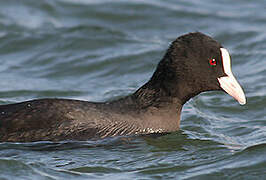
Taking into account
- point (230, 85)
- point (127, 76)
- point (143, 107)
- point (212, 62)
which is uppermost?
point (127, 76)

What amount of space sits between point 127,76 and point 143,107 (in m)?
3.50

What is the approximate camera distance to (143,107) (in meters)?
7.12

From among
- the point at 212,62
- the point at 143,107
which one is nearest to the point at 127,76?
the point at 143,107

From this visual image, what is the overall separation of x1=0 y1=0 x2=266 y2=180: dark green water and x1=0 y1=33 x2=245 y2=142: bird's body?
135 mm

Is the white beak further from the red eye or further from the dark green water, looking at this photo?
the dark green water

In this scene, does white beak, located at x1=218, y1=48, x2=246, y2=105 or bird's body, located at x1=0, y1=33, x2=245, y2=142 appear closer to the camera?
bird's body, located at x1=0, y1=33, x2=245, y2=142

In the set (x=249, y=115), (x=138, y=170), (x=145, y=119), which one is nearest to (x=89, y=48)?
(x=249, y=115)

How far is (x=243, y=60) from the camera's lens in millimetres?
11047

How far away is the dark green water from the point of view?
6.36 meters

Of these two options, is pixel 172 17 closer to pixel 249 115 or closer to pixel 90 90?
pixel 90 90

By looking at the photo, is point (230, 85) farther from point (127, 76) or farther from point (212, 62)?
point (127, 76)

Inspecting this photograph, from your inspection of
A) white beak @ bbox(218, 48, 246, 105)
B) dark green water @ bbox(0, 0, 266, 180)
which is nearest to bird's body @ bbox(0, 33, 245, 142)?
white beak @ bbox(218, 48, 246, 105)

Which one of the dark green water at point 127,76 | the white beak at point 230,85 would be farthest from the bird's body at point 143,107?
the dark green water at point 127,76

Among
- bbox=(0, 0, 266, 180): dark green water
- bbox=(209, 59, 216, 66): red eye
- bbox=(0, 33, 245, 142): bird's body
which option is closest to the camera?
bbox=(0, 0, 266, 180): dark green water
